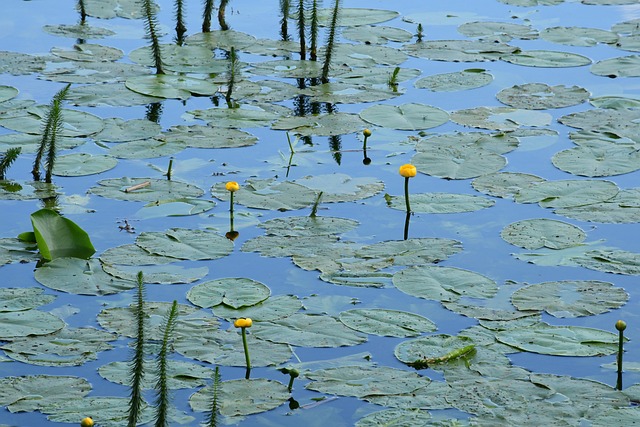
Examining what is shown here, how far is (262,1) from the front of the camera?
35.4ft

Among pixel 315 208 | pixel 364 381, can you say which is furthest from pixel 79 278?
pixel 364 381

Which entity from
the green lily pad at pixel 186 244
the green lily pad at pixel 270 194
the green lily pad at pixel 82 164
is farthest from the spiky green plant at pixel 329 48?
the green lily pad at pixel 186 244

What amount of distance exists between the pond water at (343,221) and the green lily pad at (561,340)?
1 centimetres

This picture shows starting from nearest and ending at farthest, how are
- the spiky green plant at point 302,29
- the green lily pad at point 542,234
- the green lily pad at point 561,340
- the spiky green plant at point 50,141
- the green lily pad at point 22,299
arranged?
the green lily pad at point 561,340
the green lily pad at point 22,299
the green lily pad at point 542,234
the spiky green plant at point 50,141
the spiky green plant at point 302,29

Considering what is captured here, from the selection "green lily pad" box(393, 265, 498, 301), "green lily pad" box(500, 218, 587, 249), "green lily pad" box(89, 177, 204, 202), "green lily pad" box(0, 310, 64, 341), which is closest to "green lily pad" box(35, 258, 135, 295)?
"green lily pad" box(0, 310, 64, 341)

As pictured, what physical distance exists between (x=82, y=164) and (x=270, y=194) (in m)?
1.37

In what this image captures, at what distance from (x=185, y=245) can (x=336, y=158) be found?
1.67 m

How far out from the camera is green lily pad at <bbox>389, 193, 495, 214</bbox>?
241 inches

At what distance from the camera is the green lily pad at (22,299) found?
197 inches

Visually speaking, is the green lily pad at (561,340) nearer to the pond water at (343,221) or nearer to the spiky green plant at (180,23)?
the pond water at (343,221)

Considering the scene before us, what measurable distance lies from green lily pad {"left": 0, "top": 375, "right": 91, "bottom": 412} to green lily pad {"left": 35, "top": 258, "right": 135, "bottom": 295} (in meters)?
0.86

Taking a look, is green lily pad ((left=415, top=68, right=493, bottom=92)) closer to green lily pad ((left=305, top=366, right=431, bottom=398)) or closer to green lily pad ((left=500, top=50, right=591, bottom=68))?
green lily pad ((left=500, top=50, right=591, bottom=68))

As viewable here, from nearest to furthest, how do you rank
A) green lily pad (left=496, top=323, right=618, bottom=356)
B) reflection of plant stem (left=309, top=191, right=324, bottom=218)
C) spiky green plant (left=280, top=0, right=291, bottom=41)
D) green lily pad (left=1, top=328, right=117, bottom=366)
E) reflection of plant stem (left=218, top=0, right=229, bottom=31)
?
green lily pad (left=1, top=328, right=117, bottom=366) → green lily pad (left=496, top=323, right=618, bottom=356) → reflection of plant stem (left=309, top=191, right=324, bottom=218) → spiky green plant (left=280, top=0, right=291, bottom=41) → reflection of plant stem (left=218, top=0, right=229, bottom=31)

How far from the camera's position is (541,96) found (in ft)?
26.2
